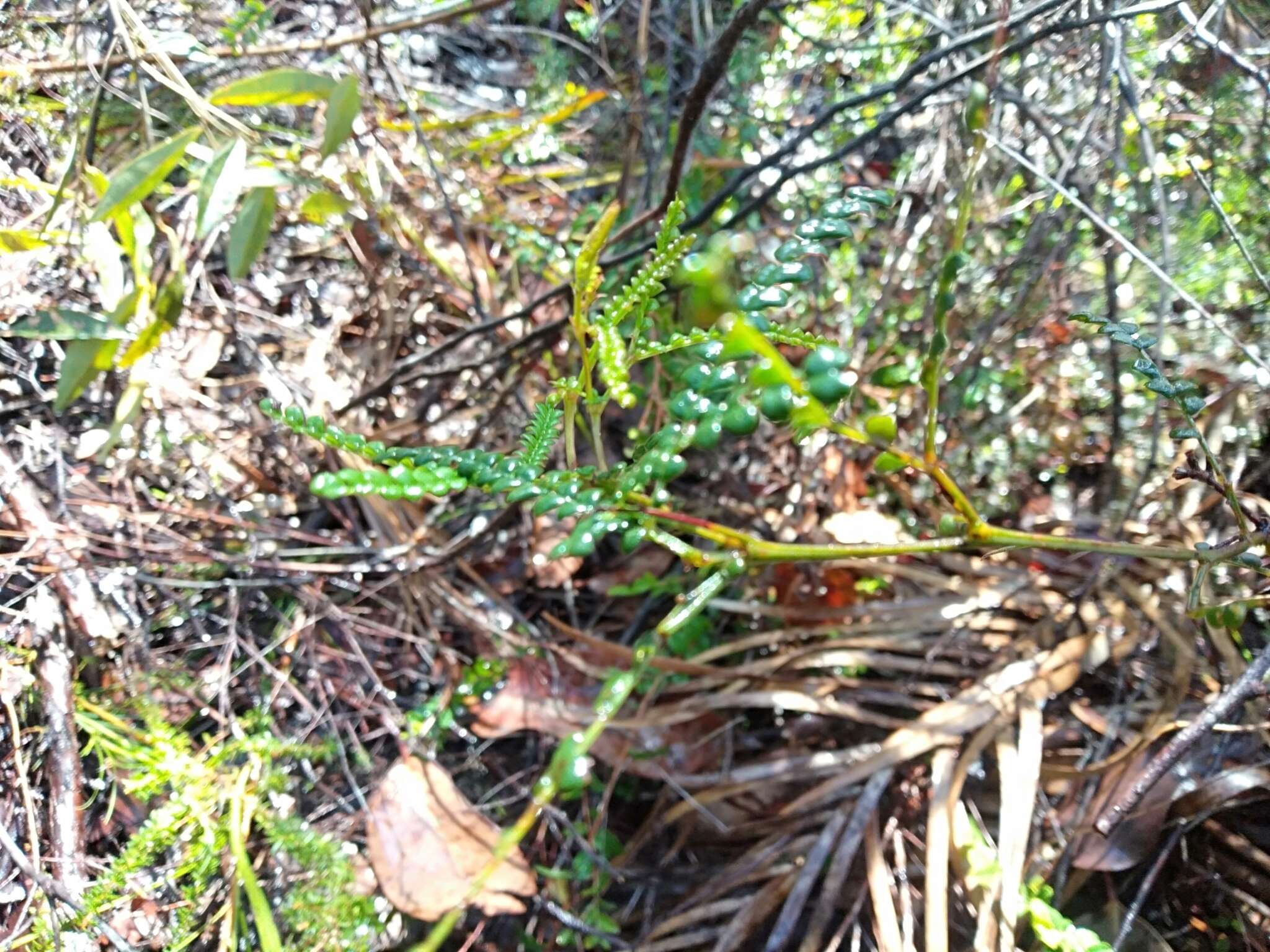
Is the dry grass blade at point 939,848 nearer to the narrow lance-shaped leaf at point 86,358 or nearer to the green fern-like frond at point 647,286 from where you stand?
the green fern-like frond at point 647,286

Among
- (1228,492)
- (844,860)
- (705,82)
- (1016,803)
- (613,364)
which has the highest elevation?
(705,82)

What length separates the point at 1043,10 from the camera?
115 centimetres

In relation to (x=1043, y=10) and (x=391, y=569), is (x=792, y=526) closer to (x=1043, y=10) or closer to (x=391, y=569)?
(x=391, y=569)

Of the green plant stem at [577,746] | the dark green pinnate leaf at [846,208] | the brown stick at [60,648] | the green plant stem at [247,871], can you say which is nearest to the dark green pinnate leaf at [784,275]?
the dark green pinnate leaf at [846,208]

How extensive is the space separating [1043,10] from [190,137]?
47.7 inches

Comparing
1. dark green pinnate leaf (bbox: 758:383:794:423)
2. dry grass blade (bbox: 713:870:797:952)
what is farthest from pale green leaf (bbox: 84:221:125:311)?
dry grass blade (bbox: 713:870:797:952)

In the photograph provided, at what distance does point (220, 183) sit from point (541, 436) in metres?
0.69

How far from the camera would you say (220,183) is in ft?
3.73

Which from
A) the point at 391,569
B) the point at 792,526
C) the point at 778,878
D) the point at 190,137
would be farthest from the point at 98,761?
the point at 792,526

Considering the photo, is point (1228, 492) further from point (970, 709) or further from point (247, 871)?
point (247, 871)

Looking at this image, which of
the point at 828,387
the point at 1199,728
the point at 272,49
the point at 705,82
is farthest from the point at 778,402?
the point at 272,49

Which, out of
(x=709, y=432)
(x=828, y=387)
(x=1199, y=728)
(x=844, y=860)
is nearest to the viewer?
(x=828, y=387)

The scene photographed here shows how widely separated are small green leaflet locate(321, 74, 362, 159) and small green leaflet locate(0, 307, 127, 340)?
1.45 ft

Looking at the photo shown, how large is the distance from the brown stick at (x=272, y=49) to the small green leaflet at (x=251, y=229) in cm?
24
